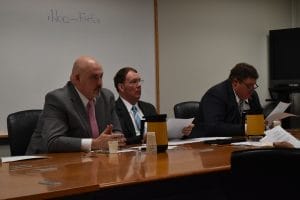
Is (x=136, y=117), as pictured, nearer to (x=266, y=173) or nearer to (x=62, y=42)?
(x=62, y=42)

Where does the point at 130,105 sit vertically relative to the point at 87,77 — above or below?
below

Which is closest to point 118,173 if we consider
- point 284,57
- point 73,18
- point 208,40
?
point 73,18

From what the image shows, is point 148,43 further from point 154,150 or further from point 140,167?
point 140,167

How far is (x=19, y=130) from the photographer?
3006 mm

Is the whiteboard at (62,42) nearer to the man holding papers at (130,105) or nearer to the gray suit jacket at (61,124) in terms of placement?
the man holding papers at (130,105)

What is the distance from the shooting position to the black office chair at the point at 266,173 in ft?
5.03

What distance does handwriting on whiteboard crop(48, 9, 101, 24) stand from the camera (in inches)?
164

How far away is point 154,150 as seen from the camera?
2.52 metres

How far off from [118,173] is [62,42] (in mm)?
2626

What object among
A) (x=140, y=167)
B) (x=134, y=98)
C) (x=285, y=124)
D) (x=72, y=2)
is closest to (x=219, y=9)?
(x=285, y=124)

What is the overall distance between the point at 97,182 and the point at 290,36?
4.48m

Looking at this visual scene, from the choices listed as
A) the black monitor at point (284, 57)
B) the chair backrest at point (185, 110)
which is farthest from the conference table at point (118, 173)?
the black monitor at point (284, 57)

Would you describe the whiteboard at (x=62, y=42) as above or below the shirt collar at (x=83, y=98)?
above

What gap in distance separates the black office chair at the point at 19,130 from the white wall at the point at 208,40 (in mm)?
2264
